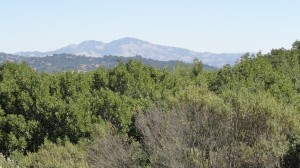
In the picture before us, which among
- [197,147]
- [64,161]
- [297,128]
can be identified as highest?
[297,128]

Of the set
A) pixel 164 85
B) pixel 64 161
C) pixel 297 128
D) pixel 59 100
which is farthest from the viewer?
pixel 164 85

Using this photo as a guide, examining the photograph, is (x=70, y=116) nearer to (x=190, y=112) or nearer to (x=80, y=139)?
(x=80, y=139)

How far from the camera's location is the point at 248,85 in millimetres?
29047

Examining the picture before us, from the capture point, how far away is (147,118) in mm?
24078

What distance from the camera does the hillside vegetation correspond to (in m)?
18.8

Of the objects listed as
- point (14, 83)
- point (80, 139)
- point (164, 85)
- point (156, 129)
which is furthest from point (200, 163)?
point (14, 83)

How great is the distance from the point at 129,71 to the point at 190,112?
39.8ft

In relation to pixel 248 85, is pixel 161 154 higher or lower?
lower

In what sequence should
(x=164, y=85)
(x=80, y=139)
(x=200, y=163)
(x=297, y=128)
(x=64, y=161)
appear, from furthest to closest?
(x=164, y=85) → (x=80, y=139) → (x=64, y=161) → (x=297, y=128) → (x=200, y=163)

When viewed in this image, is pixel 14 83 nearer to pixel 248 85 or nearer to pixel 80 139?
pixel 80 139

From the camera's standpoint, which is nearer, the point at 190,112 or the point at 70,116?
the point at 190,112

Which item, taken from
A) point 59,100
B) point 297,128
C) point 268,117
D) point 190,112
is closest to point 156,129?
point 190,112

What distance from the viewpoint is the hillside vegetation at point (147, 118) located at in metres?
18.8

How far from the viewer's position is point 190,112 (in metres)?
22.0
